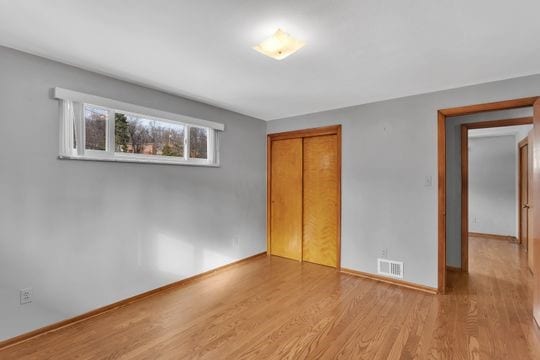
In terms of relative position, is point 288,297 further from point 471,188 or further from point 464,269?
point 471,188

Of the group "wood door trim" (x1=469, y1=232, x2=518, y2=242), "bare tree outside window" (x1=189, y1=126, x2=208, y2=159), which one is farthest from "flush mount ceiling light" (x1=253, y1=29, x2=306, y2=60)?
"wood door trim" (x1=469, y1=232, x2=518, y2=242)

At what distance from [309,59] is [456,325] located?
2578 millimetres

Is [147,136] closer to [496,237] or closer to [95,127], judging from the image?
[95,127]

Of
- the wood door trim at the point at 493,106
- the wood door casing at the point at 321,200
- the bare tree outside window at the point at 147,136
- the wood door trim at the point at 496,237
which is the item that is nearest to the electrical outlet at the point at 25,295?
the bare tree outside window at the point at 147,136

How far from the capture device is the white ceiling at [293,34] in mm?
1561

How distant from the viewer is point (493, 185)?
226 inches

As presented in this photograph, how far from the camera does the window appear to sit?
2.34m

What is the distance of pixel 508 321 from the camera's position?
7.61 feet

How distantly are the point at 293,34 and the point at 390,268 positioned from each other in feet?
9.26

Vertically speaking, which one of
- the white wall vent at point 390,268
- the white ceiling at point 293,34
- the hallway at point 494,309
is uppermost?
the white ceiling at point 293,34

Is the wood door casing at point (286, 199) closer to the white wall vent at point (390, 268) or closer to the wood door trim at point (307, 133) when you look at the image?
the wood door trim at point (307, 133)

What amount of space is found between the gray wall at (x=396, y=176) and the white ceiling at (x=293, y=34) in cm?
21

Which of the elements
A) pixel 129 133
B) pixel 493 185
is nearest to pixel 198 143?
pixel 129 133

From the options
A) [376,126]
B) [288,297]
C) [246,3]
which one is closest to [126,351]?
[288,297]
